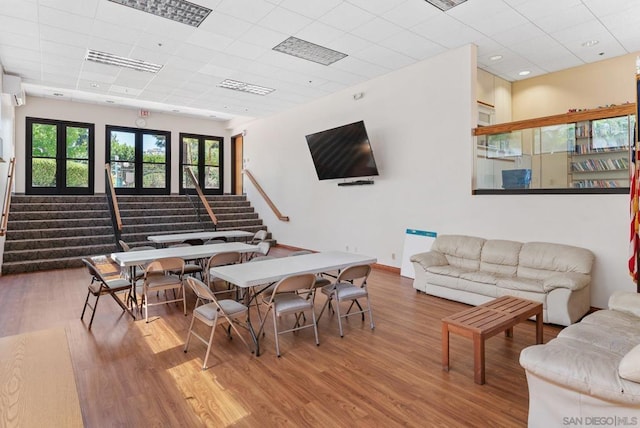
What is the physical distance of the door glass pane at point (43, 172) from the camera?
30.6 feet

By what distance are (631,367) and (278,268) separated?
2.88 metres

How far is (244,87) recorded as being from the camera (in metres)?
7.79

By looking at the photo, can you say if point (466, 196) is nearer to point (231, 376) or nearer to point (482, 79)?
point (482, 79)

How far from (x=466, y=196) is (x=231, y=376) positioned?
4.41 metres

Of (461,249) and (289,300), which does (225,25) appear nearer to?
(289,300)

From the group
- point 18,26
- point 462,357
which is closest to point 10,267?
point 18,26

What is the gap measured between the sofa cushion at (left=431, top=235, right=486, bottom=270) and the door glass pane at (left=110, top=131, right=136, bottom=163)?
9224 millimetres

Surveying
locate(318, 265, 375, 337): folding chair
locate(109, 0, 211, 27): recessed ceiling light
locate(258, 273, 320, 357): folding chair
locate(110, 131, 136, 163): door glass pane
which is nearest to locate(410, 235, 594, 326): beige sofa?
locate(318, 265, 375, 337): folding chair

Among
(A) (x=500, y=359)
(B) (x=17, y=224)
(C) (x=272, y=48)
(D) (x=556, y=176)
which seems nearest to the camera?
(A) (x=500, y=359)

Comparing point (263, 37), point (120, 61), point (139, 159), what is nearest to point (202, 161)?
point (139, 159)

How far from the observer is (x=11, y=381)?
4.57 feet

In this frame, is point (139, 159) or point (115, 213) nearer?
point (115, 213)

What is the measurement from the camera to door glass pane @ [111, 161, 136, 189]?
1048 cm

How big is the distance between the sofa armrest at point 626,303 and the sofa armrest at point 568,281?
2.15 feet
